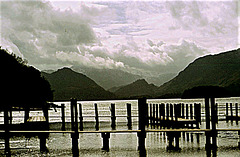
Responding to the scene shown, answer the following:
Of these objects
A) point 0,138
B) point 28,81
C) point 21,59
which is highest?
point 21,59

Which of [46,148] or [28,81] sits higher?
[28,81]

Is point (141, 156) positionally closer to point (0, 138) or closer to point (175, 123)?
point (175, 123)

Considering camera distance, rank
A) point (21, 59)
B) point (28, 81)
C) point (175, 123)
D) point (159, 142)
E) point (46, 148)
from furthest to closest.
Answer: point (21, 59), point (28, 81), point (175, 123), point (159, 142), point (46, 148)

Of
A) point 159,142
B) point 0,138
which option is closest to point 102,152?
point 159,142

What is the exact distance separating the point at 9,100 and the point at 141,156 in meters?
61.5

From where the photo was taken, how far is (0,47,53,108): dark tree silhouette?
257 feet

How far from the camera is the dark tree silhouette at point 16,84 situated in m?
78.4

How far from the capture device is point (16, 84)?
269 ft

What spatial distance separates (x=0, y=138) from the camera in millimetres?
33719

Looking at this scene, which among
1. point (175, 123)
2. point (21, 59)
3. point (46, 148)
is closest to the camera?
point (46, 148)

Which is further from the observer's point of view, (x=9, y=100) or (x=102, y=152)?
(x=9, y=100)

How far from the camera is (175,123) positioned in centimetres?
3114

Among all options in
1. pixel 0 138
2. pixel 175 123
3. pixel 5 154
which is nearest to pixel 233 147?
pixel 175 123

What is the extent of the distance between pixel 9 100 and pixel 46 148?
55.3m
